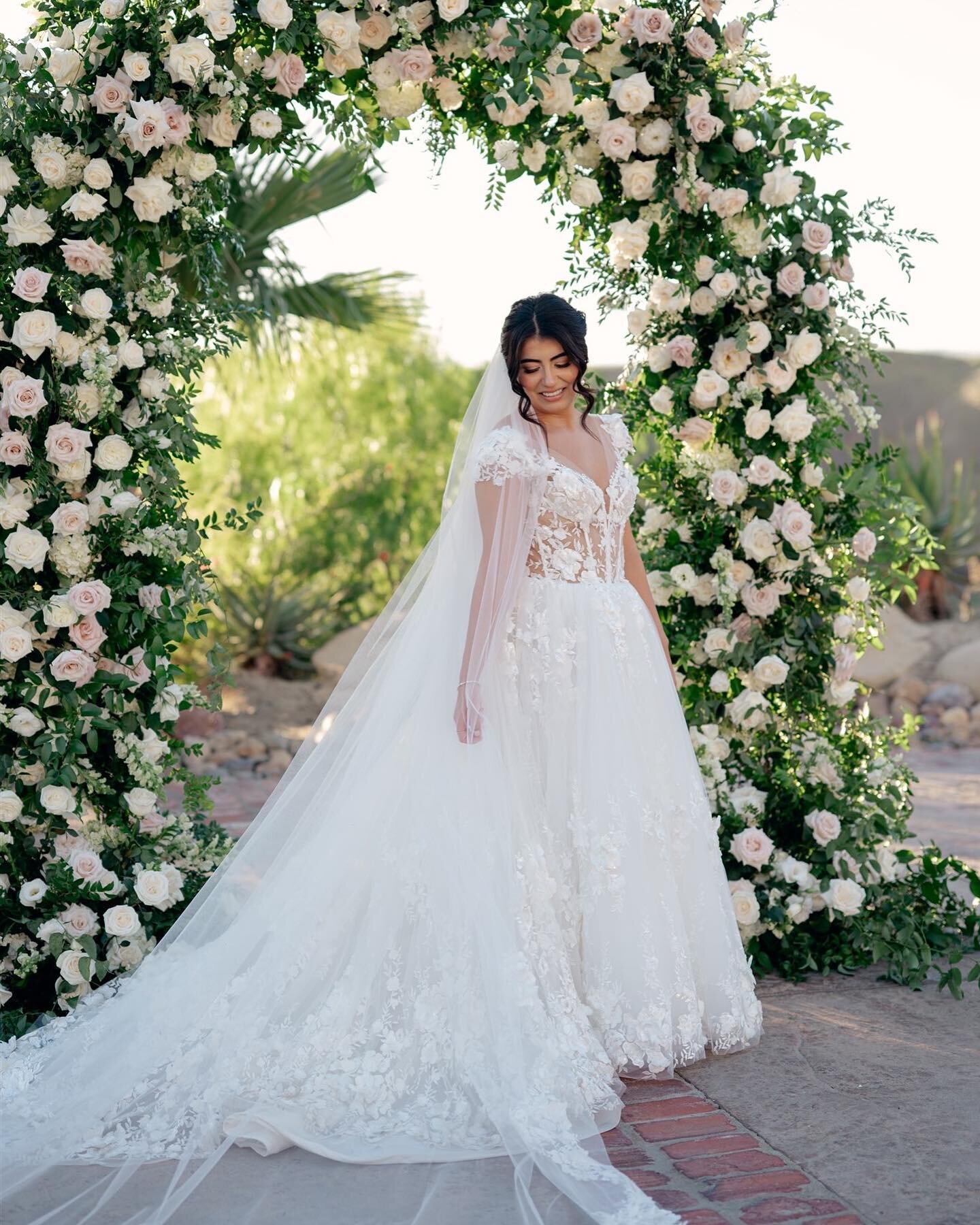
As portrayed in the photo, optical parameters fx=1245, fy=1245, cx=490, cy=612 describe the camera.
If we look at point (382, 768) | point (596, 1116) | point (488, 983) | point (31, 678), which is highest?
point (31, 678)

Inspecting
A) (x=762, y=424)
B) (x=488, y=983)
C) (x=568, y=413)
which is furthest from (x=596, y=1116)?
(x=762, y=424)

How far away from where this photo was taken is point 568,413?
3.91 metres

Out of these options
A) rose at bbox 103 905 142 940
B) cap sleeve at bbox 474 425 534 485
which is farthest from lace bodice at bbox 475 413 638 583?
rose at bbox 103 905 142 940

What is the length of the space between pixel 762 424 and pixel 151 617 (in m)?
2.27

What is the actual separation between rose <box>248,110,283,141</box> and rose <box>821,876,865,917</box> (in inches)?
126

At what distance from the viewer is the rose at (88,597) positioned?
3916mm

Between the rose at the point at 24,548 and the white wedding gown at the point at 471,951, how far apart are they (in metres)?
1.07

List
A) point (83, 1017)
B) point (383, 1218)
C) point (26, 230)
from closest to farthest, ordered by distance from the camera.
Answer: point (383, 1218), point (83, 1017), point (26, 230)

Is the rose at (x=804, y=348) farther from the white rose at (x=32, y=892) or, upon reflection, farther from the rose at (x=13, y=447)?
the white rose at (x=32, y=892)

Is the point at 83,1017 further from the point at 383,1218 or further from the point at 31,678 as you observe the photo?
the point at 383,1218

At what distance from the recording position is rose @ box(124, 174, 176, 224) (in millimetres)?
3951

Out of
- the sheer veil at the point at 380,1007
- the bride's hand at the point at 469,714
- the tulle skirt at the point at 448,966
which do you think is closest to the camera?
the sheer veil at the point at 380,1007

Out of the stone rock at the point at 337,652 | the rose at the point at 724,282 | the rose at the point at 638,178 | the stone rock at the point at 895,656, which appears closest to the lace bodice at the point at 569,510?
the rose at the point at 724,282

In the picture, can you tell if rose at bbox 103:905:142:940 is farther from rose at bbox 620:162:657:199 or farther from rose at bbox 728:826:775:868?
rose at bbox 620:162:657:199
